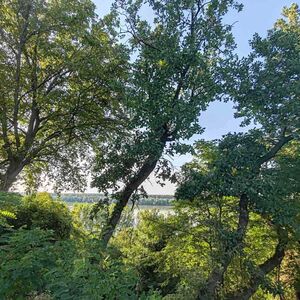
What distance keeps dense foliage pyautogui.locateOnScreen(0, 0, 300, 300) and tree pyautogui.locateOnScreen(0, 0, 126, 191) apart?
40 mm

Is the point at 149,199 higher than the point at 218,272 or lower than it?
higher

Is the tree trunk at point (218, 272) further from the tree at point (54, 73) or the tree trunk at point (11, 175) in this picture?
the tree trunk at point (11, 175)

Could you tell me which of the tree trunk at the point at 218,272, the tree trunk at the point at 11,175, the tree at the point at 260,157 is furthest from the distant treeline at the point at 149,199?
the tree trunk at the point at 218,272

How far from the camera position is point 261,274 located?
30.3ft

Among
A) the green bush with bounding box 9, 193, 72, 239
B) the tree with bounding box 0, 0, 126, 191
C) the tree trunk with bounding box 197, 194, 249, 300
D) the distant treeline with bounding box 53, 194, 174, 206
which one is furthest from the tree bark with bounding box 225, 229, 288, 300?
the tree with bounding box 0, 0, 126, 191

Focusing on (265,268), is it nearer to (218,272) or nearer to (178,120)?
(218,272)

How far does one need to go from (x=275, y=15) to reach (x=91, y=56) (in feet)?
24.6

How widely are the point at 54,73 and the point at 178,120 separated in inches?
207

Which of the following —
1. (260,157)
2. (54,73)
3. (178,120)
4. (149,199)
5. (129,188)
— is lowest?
(149,199)

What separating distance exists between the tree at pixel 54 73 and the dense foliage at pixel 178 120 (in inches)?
1.6

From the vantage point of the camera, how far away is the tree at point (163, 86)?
9.20m

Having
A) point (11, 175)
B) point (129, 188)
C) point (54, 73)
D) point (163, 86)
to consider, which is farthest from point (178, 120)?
point (11, 175)

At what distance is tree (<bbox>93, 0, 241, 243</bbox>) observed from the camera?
9.20m

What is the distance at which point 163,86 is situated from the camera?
31.2ft
